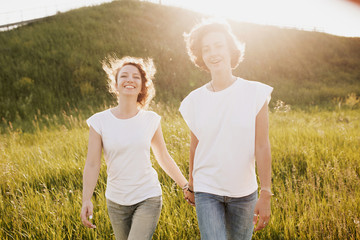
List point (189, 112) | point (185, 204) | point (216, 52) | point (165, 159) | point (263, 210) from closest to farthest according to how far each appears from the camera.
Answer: point (263, 210) → point (216, 52) → point (189, 112) → point (165, 159) → point (185, 204)

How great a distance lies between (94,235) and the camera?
2.62m

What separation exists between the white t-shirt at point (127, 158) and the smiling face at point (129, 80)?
25cm

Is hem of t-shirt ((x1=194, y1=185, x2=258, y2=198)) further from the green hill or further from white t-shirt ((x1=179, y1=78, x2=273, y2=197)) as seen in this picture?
the green hill

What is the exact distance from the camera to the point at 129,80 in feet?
7.41

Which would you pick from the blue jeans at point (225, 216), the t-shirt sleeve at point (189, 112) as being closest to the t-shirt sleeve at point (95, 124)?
the t-shirt sleeve at point (189, 112)

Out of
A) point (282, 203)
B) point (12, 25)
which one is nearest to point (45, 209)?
point (282, 203)

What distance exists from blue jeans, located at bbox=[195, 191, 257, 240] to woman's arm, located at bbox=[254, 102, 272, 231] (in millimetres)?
88

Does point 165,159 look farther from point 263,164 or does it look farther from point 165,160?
point 263,164

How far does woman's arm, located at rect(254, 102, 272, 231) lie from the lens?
68.9 inches

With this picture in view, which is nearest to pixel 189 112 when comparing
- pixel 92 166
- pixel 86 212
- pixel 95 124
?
pixel 95 124

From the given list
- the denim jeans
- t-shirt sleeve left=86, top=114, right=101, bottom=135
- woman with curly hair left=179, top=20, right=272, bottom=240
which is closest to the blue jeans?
woman with curly hair left=179, top=20, right=272, bottom=240

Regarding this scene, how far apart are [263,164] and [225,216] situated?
1.62ft

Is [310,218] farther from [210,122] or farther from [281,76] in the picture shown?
[281,76]

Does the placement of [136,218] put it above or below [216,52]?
below
